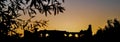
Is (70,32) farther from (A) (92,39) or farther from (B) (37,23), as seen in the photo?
(B) (37,23)

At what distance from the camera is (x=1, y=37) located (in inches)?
474

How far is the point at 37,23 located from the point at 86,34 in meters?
5.52

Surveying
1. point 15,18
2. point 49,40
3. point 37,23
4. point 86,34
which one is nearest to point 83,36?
point 86,34

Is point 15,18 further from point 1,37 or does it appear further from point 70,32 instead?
point 70,32

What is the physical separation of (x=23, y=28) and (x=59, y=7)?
2671mm

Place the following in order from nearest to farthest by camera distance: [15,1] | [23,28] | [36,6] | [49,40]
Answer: [36,6], [15,1], [23,28], [49,40]

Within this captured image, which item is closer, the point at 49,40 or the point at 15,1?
the point at 15,1

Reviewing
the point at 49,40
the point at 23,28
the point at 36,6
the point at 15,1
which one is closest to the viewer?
the point at 36,6

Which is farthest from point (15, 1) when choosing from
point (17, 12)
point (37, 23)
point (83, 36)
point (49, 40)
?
point (83, 36)

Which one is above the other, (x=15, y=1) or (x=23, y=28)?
(x=15, y=1)

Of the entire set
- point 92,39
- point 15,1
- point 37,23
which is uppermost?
point 15,1

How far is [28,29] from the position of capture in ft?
46.4

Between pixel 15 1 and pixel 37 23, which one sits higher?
pixel 15 1

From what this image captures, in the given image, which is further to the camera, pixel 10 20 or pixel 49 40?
pixel 49 40
